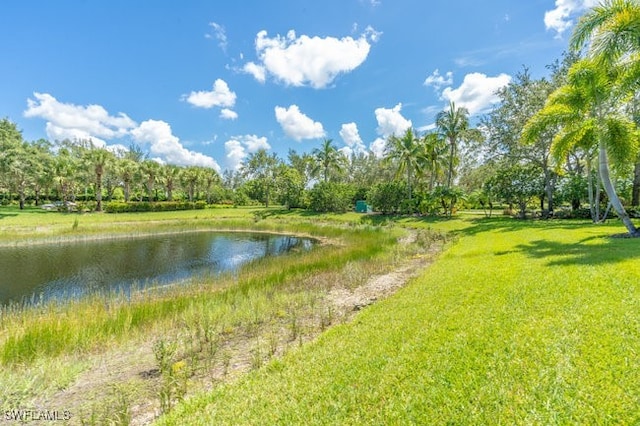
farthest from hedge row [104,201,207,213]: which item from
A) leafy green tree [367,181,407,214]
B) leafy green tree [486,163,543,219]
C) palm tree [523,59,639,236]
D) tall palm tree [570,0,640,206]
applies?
tall palm tree [570,0,640,206]

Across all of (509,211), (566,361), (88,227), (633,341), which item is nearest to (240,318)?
(566,361)

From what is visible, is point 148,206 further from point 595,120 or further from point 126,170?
point 595,120

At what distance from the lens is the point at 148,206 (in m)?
44.2

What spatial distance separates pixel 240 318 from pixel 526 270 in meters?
7.66

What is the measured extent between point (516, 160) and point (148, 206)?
46384mm

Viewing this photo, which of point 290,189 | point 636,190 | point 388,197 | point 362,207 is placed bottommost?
point 362,207

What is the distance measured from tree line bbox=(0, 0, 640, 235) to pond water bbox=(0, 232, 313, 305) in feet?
56.6

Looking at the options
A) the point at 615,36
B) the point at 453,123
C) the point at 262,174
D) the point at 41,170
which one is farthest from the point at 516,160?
the point at 41,170

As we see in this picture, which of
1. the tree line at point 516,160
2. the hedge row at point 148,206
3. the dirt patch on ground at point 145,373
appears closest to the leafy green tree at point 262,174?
the tree line at point 516,160

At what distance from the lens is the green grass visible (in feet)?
10.3

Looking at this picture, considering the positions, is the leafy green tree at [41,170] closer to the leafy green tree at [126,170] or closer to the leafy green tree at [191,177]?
the leafy green tree at [126,170]

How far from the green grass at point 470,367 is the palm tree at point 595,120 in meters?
9.27

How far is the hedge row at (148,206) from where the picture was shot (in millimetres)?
40156

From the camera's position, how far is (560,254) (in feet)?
31.4
